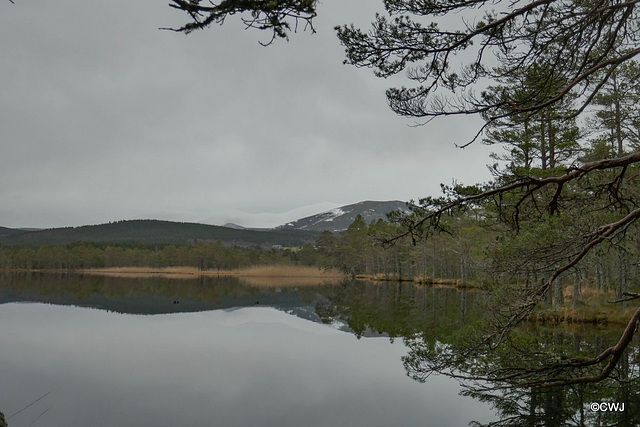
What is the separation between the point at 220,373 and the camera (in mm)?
10523

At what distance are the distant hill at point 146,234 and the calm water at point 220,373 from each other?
124m

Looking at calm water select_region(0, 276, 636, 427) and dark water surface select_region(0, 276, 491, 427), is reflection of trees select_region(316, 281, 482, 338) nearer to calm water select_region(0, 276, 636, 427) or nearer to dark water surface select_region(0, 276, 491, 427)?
calm water select_region(0, 276, 636, 427)

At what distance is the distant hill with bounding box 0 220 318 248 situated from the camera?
140 meters

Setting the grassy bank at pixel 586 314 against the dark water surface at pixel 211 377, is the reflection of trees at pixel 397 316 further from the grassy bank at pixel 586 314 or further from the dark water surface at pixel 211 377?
the grassy bank at pixel 586 314

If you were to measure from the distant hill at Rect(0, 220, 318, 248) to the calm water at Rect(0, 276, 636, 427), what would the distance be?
124 meters

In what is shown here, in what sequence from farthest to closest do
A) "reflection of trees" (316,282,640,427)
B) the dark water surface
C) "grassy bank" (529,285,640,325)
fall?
"grassy bank" (529,285,640,325) → the dark water surface → "reflection of trees" (316,282,640,427)

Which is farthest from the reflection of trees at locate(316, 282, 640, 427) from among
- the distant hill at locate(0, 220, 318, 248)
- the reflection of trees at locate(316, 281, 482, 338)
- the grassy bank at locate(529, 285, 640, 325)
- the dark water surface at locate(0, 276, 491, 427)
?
the distant hill at locate(0, 220, 318, 248)

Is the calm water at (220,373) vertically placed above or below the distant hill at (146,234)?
below

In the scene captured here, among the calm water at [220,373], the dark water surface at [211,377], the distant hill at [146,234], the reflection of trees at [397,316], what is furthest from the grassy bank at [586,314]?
the distant hill at [146,234]

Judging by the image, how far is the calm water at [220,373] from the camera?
25.3 feet

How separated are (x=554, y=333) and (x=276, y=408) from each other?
40.3 ft

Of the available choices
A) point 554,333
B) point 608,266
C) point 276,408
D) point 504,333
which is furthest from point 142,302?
point 608,266

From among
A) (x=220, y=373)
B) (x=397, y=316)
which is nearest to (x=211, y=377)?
(x=220, y=373)

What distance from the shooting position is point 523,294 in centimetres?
539
